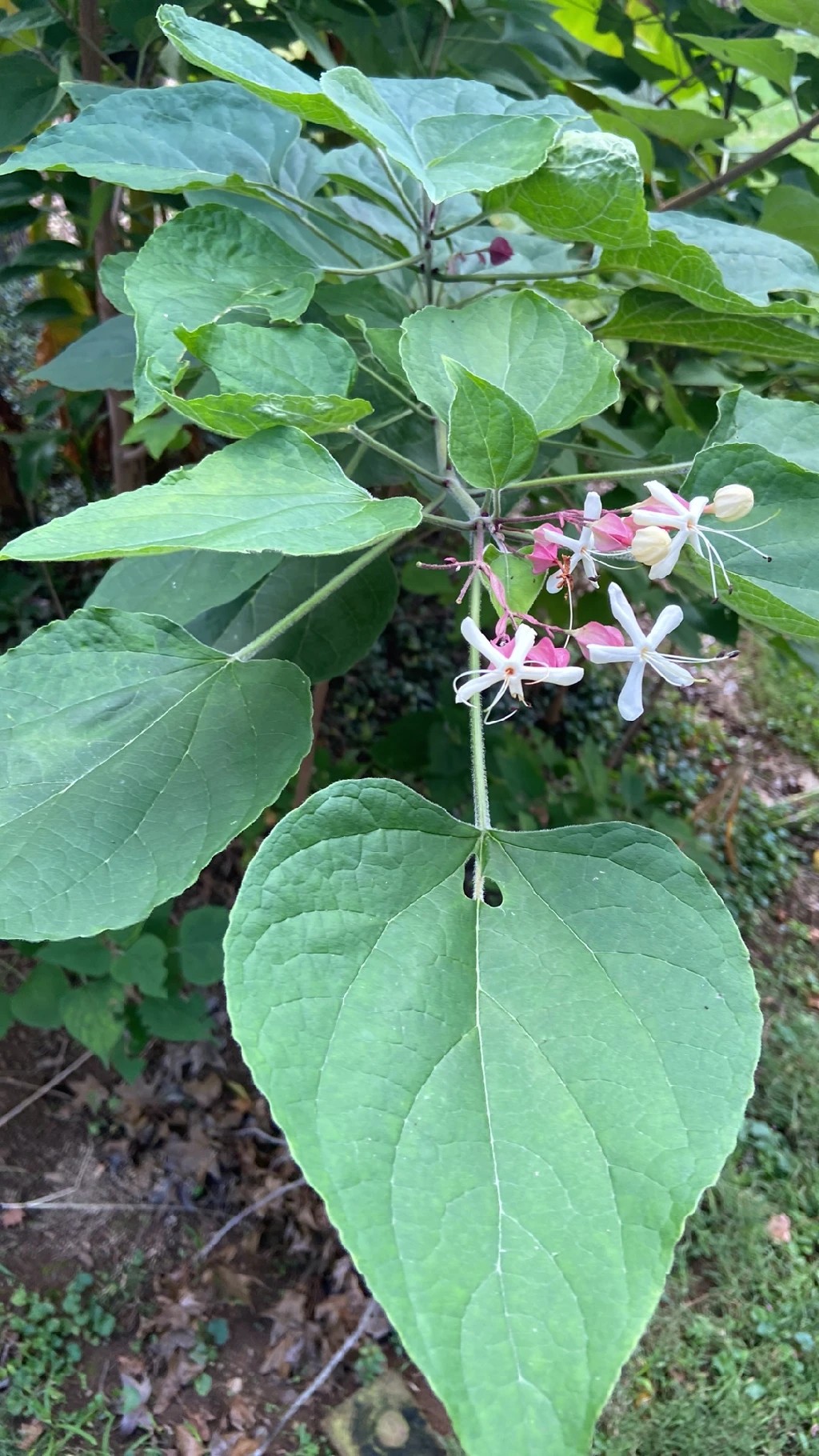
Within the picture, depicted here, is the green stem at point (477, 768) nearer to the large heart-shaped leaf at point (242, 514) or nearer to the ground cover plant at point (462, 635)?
the ground cover plant at point (462, 635)

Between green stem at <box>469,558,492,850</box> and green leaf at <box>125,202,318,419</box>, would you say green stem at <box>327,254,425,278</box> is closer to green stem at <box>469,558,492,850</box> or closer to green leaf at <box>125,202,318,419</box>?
green leaf at <box>125,202,318,419</box>

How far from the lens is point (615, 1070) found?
52cm

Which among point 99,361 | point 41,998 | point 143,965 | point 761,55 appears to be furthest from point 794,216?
point 41,998

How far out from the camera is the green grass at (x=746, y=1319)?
1862 mm

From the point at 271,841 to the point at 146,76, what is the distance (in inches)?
50.7

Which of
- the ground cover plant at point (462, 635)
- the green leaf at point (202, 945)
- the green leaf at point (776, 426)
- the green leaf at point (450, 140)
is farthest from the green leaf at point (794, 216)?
the green leaf at point (202, 945)

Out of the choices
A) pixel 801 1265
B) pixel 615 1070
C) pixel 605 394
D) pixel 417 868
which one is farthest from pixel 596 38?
pixel 801 1265

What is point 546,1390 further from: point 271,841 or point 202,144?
point 202,144

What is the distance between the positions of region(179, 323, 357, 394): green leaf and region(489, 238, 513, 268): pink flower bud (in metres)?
0.33

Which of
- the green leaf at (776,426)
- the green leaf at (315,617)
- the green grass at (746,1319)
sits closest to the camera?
the green leaf at (776,426)

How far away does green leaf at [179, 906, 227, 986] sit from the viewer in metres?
1.70

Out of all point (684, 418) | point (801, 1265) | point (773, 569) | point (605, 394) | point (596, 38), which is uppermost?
point (596, 38)

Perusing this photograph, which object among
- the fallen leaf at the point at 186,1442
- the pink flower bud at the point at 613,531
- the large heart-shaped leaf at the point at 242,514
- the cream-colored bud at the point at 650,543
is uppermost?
the large heart-shaped leaf at the point at 242,514

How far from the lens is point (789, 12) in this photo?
1070 mm
